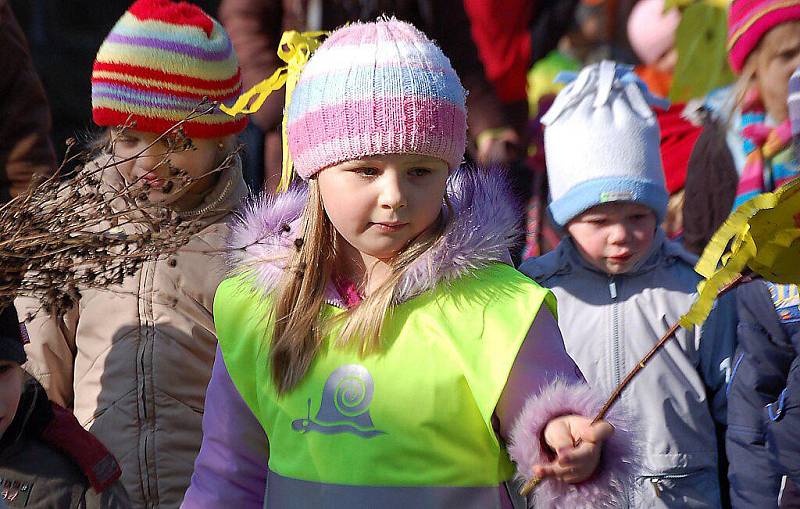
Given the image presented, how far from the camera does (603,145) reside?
4.32 meters

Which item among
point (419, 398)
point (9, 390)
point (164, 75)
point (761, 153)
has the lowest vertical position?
point (9, 390)

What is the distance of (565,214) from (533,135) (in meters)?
2.59

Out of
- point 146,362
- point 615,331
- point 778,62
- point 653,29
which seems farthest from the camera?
point 653,29

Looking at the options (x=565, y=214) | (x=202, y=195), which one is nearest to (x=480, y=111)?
(x=565, y=214)

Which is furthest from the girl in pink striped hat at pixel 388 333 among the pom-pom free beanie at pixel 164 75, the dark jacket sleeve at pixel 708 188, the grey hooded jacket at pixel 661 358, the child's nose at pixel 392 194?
the dark jacket sleeve at pixel 708 188

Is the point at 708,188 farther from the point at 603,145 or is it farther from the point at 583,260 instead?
the point at 583,260

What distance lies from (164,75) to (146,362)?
89 centimetres

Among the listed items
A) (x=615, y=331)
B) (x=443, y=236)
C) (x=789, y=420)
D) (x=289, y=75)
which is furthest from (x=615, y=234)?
(x=443, y=236)

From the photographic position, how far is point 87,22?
7918 millimetres

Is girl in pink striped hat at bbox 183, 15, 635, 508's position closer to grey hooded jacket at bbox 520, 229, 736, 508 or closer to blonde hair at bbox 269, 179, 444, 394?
blonde hair at bbox 269, 179, 444, 394

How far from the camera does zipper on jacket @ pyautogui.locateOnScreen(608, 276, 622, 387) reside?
4.05 meters

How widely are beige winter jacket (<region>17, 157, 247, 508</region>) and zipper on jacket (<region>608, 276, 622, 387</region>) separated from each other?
4.11 ft

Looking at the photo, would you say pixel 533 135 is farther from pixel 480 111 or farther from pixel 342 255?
pixel 342 255

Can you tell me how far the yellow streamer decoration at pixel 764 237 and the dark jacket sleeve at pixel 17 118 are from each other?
320 cm
